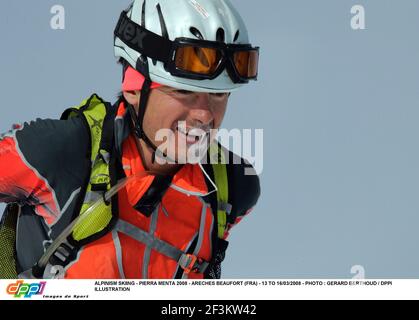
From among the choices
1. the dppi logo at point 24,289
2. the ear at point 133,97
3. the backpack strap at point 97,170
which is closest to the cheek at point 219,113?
the ear at point 133,97

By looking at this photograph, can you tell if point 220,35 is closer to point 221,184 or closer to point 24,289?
point 221,184

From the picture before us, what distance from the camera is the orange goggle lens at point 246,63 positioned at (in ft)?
28.6

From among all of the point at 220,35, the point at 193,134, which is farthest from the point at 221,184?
the point at 220,35

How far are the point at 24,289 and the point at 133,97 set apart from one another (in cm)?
182

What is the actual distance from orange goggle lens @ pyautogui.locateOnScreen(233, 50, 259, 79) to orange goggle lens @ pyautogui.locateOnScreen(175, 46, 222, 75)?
0.19 metres

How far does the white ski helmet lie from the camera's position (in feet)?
28.2

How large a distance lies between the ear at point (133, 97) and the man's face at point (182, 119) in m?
0.17

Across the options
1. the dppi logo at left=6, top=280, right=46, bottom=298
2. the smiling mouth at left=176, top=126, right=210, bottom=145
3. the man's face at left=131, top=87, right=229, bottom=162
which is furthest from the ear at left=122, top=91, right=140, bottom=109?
the dppi logo at left=6, top=280, right=46, bottom=298

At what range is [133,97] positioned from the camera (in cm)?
893
